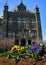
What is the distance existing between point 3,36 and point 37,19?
1123 centimetres

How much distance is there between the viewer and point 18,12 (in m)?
58.9

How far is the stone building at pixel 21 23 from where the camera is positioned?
54.8 meters

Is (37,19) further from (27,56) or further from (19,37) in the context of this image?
(27,56)

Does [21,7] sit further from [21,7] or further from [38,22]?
[38,22]

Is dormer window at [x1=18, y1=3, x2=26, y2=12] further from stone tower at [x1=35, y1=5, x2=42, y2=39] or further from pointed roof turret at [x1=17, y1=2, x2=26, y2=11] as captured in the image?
stone tower at [x1=35, y1=5, x2=42, y2=39]

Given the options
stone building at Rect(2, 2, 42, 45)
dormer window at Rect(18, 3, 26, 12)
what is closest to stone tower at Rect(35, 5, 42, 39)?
stone building at Rect(2, 2, 42, 45)

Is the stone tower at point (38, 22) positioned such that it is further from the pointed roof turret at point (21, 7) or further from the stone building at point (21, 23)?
the pointed roof turret at point (21, 7)

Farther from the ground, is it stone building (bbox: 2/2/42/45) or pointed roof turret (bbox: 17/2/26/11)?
pointed roof turret (bbox: 17/2/26/11)

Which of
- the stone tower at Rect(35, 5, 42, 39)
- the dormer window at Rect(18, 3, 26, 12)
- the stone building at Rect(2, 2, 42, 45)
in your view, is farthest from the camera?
the dormer window at Rect(18, 3, 26, 12)

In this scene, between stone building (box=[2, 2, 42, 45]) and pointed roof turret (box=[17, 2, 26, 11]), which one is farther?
pointed roof turret (box=[17, 2, 26, 11])

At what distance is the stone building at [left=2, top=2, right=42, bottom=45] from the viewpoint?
54812 mm

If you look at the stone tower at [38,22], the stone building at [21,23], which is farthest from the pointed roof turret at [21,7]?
the stone tower at [38,22]

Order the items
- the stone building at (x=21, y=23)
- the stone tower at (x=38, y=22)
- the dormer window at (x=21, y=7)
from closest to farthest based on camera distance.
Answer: the stone building at (x=21, y=23)
the stone tower at (x=38, y=22)
the dormer window at (x=21, y=7)

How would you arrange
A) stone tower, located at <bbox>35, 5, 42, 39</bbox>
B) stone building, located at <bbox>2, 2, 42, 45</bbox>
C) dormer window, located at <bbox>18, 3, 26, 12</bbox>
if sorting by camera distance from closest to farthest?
stone building, located at <bbox>2, 2, 42, 45</bbox>, stone tower, located at <bbox>35, 5, 42, 39</bbox>, dormer window, located at <bbox>18, 3, 26, 12</bbox>
